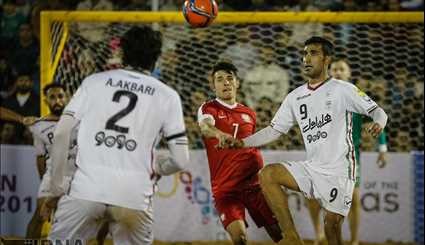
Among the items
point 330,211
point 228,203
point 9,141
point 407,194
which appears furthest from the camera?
point 9,141

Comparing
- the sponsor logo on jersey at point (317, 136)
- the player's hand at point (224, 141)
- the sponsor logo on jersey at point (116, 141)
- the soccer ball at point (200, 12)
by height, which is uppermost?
the soccer ball at point (200, 12)

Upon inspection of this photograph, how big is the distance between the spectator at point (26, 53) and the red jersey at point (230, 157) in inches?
203

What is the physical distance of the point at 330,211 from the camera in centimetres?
752

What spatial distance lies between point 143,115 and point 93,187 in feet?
1.65

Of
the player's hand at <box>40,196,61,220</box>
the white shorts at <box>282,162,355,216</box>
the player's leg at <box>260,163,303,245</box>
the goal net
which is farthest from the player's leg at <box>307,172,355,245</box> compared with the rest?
the goal net

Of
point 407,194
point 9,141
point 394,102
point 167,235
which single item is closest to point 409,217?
point 407,194

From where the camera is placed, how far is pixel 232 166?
8258mm

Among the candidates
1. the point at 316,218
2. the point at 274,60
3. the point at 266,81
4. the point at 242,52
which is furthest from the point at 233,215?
the point at 242,52

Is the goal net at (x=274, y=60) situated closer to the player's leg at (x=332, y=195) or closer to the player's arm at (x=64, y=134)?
the player's leg at (x=332, y=195)

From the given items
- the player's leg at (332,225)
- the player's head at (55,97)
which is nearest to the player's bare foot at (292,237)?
the player's leg at (332,225)

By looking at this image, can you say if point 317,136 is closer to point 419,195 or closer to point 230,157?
point 230,157

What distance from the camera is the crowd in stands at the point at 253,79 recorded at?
11.5 meters

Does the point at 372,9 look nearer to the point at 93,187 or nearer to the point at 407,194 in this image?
the point at 407,194

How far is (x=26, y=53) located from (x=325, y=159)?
6.58 metres
